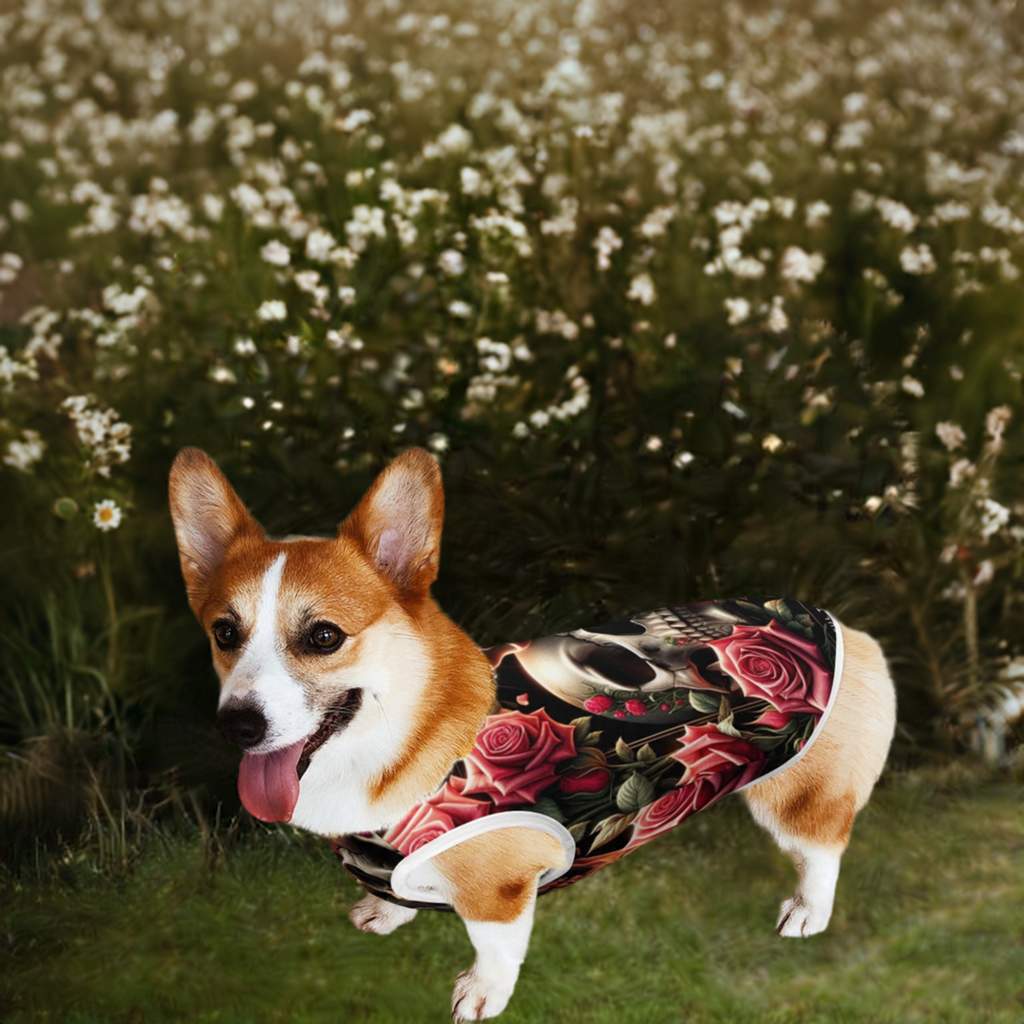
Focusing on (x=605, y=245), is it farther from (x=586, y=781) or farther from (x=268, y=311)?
(x=586, y=781)

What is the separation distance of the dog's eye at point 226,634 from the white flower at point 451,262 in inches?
29.6

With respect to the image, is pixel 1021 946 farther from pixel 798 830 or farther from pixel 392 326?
pixel 392 326

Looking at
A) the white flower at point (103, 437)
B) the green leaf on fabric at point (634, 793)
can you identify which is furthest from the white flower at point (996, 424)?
the white flower at point (103, 437)

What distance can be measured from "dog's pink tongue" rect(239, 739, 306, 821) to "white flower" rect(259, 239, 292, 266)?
83 centimetres

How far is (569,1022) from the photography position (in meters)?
1.33

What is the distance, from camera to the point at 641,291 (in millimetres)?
1611

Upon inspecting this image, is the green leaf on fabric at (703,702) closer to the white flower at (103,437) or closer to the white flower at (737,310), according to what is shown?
the white flower at (737,310)

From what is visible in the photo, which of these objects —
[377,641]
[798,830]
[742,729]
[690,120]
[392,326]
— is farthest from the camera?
[690,120]

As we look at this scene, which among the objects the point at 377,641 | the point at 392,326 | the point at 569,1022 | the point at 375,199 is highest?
the point at 375,199

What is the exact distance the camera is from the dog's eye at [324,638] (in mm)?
1084

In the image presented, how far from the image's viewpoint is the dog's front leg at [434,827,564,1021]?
1194 mm

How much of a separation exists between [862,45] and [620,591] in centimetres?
112

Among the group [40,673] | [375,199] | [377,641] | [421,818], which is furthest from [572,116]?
[40,673]

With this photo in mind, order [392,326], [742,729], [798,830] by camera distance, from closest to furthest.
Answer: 1. [742,729]
2. [798,830]
3. [392,326]
